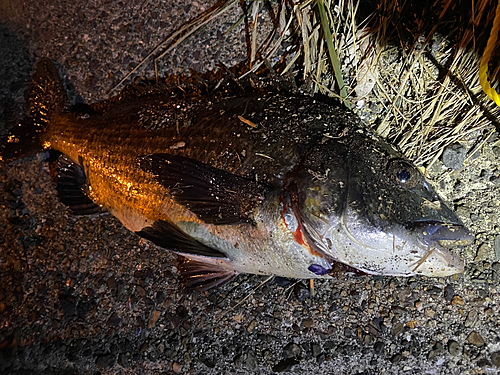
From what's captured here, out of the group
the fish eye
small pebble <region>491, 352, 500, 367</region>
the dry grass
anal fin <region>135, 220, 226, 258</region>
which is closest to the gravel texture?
small pebble <region>491, 352, 500, 367</region>

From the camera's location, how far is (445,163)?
210 cm

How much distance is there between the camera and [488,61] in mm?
1819

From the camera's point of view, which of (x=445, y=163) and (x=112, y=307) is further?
(x=112, y=307)

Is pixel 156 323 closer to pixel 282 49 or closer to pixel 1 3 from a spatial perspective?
pixel 282 49

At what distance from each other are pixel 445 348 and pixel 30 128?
3.69 metres

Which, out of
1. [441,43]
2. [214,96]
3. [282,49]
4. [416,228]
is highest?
[441,43]

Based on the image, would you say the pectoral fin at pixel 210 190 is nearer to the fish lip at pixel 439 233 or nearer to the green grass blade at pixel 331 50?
the fish lip at pixel 439 233

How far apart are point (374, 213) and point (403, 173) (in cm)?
27

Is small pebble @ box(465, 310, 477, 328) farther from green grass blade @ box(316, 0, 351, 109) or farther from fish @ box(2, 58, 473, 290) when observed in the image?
green grass blade @ box(316, 0, 351, 109)

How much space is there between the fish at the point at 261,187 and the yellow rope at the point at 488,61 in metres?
0.63

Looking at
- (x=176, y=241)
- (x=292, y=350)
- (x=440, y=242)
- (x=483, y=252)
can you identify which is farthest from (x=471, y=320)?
(x=176, y=241)

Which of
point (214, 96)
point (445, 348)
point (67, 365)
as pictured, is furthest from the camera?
Result: point (67, 365)

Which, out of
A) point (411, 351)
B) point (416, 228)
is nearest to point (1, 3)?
point (416, 228)

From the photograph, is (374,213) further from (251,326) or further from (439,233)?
(251,326)
